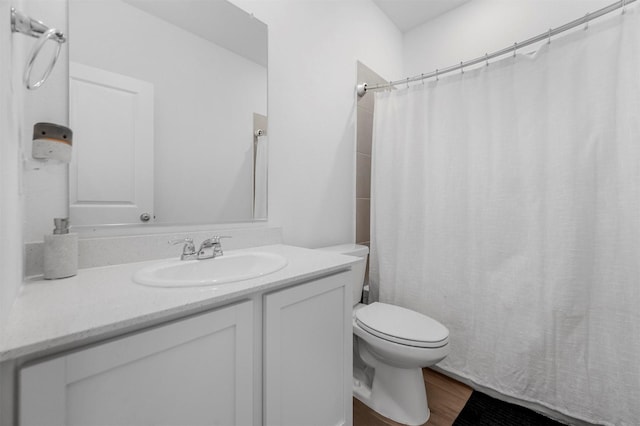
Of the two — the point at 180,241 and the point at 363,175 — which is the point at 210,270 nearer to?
the point at 180,241

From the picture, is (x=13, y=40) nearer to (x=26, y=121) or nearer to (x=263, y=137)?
(x=26, y=121)

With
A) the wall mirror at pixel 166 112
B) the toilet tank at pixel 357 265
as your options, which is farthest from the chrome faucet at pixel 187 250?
the toilet tank at pixel 357 265

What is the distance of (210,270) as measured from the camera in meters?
1.06

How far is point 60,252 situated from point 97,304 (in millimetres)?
332

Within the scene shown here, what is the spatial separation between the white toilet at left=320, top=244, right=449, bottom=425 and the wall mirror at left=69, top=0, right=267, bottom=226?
2.71ft

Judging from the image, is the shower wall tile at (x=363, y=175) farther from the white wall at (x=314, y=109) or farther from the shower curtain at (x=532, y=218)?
the shower curtain at (x=532, y=218)

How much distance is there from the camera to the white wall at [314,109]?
147cm

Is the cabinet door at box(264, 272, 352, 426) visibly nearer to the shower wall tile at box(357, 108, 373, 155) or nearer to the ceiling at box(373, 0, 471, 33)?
the shower wall tile at box(357, 108, 373, 155)

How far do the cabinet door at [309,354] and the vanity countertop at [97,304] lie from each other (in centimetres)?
9

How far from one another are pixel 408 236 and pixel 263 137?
110 cm

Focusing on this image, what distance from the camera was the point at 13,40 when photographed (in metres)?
0.64

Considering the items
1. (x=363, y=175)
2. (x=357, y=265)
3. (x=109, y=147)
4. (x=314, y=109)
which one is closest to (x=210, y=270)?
(x=109, y=147)

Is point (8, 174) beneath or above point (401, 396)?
above

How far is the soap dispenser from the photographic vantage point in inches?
31.3
